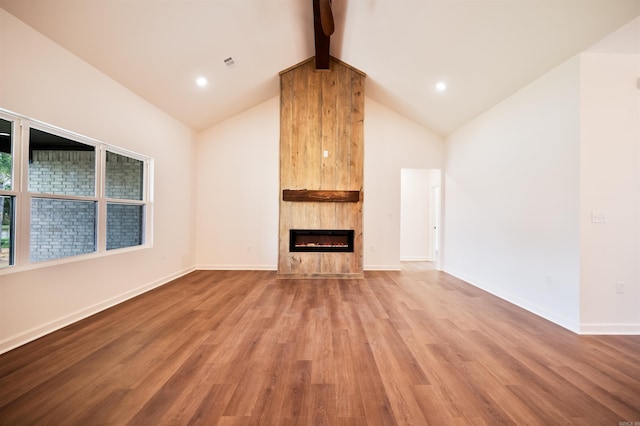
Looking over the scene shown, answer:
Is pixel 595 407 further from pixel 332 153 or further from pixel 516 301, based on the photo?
pixel 332 153

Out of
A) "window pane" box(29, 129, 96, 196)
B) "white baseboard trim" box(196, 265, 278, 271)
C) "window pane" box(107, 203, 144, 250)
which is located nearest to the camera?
"window pane" box(29, 129, 96, 196)

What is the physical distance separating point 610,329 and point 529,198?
156 cm

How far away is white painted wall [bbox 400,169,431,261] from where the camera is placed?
23.2 ft

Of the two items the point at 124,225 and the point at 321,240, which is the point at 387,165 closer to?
the point at 321,240

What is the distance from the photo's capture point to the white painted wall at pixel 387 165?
5.86m

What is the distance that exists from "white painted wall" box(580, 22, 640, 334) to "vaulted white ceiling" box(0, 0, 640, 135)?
46cm

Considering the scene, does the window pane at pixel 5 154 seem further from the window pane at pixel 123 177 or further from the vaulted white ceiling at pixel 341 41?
the window pane at pixel 123 177

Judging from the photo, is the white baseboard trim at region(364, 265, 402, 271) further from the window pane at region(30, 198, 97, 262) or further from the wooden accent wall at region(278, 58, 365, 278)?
the window pane at region(30, 198, 97, 262)

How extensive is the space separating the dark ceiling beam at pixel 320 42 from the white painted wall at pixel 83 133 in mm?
2787

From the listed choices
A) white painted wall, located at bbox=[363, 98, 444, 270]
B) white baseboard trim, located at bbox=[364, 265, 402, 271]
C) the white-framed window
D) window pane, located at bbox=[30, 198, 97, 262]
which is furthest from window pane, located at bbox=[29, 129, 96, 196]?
white baseboard trim, located at bbox=[364, 265, 402, 271]

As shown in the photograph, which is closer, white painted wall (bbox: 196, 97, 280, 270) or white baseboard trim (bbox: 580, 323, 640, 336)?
white baseboard trim (bbox: 580, 323, 640, 336)

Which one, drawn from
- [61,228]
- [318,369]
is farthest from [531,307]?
[61,228]

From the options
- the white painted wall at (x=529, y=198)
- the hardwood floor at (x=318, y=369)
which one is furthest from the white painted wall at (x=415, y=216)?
the hardwood floor at (x=318, y=369)

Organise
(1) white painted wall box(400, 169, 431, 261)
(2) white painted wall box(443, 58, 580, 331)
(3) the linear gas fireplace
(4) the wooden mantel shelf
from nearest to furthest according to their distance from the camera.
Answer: (2) white painted wall box(443, 58, 580, 331) → (4) the wooden mantel shelf → (3) the linear gas fireplace → (1) white painted wall box(400, 169, 431, 261)
